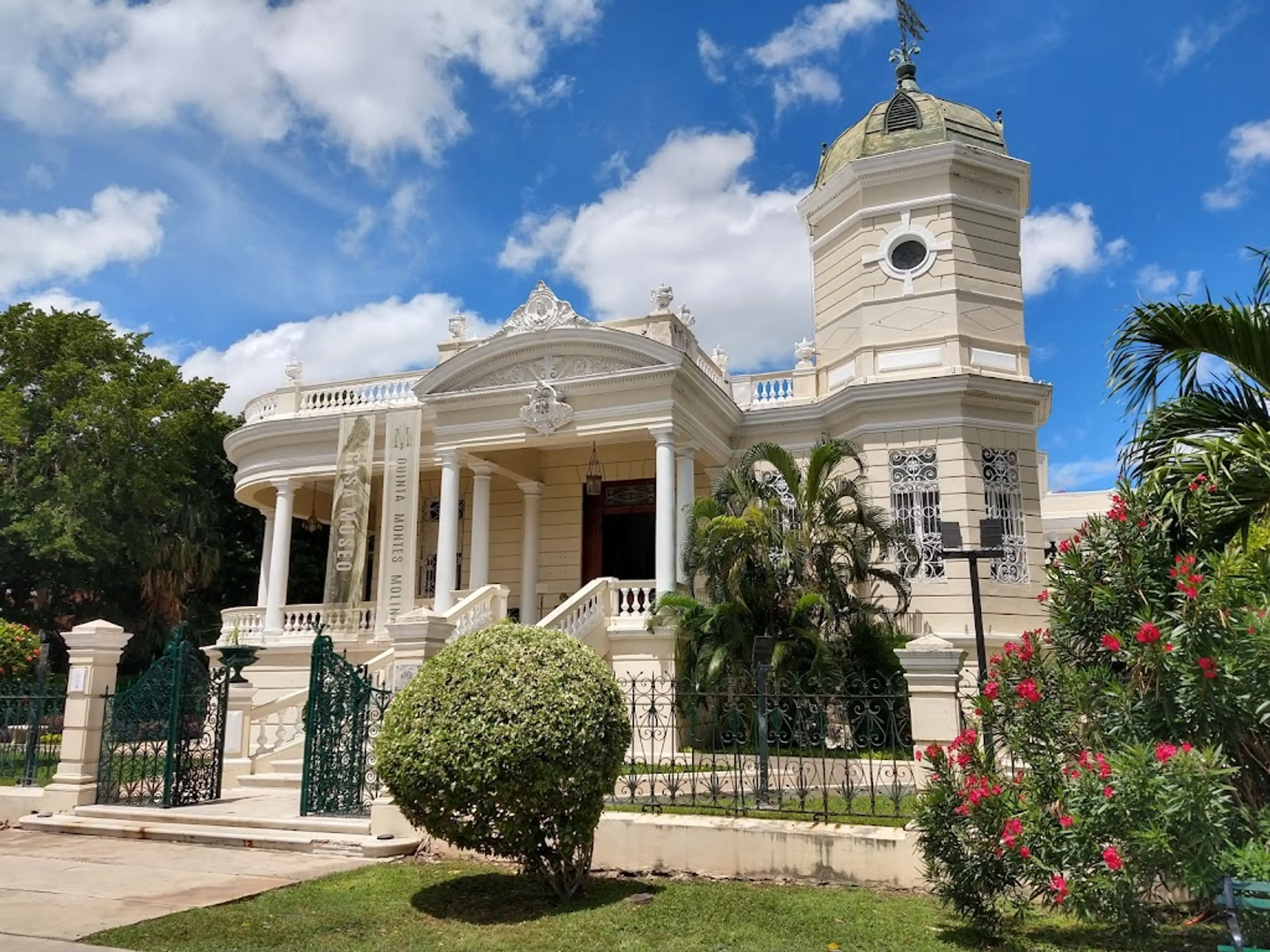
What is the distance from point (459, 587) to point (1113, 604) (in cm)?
1690

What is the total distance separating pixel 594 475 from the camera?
1873cm

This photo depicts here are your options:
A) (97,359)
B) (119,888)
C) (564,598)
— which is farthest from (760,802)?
(97,359)

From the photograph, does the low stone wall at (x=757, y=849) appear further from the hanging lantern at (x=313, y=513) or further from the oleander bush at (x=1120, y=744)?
the hanging lantern at (x=313, y=513)

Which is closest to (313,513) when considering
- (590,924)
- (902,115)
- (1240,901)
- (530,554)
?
(530,554)

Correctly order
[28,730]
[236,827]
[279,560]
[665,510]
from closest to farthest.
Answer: [236,827]
[28,730]
[665,510]
[279,560]

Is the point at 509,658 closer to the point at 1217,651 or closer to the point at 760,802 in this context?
the point at 760,802

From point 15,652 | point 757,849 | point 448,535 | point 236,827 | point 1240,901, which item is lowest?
point 236,827

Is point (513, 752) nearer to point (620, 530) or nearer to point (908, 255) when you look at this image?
point (620, 530)

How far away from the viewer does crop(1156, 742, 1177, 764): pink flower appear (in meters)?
4.74

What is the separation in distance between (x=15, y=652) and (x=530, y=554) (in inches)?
346

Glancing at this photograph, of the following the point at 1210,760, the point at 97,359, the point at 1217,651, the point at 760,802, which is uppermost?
the point at 97,359

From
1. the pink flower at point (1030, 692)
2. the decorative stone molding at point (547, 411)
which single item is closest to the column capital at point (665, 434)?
the decorative stone molding at point (547, 411)

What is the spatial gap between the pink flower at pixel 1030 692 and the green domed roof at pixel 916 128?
1505 centimetres

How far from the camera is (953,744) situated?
19.9 ft
